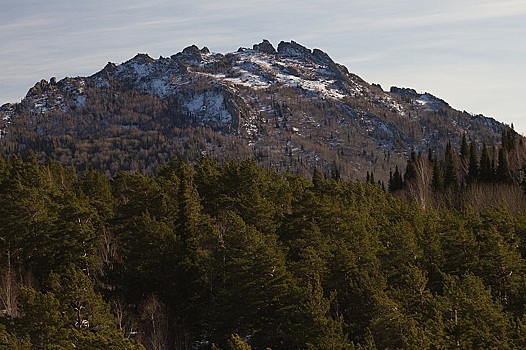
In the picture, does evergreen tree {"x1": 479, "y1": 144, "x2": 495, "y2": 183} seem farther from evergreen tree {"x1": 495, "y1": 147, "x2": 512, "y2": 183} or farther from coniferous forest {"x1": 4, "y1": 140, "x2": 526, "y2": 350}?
coniferous forest {"x1": 4, "y1": 140, "x2": 526, "y2": 350}

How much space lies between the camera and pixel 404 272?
1359 inches

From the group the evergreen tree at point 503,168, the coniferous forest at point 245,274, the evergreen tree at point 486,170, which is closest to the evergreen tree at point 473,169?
the evergreen tree at point 486,170

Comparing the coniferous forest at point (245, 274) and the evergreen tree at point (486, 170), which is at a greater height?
the evergreen tree at point (486, 170)

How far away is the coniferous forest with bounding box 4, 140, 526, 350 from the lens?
25.7 m

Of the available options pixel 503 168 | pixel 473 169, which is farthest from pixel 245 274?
pixel 473 169

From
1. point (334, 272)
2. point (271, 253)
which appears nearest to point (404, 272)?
point (334, 272)

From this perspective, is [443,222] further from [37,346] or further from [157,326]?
[37,346]

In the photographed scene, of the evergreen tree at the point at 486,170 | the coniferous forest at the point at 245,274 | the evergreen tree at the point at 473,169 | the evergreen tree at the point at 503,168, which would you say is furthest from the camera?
the evergreen tree at the point at 473,169

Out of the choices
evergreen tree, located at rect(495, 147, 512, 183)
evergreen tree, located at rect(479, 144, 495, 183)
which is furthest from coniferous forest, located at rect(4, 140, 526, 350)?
evergreen tree, located at rect(479, 144, 495, 183)

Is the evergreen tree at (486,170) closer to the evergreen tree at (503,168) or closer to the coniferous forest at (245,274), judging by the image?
the evergreen tree at (503,168)

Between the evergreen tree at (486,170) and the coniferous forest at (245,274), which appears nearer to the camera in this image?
the coniferous forest at (245,274)

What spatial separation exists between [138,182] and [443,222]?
23111mm

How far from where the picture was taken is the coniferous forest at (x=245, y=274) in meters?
25.7

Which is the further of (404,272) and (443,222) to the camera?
(443,222)
